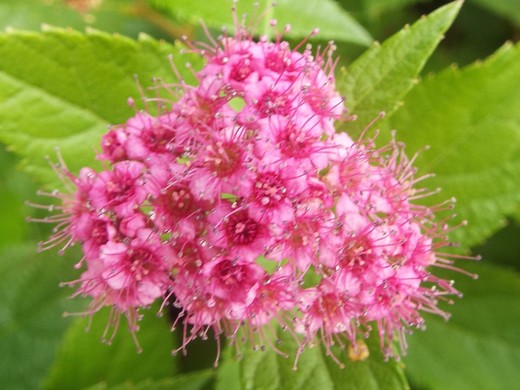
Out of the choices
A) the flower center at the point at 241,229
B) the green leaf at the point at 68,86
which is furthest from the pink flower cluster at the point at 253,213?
the green leaf at the point at 68,86

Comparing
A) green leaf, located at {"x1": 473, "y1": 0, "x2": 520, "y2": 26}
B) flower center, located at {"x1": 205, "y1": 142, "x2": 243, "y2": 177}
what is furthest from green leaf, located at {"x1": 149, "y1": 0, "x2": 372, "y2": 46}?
green leaf, located at {"x1": 473, "y1": 0, "x2": 520, "y2": 26}

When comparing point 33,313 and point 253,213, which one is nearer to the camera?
point 253,213

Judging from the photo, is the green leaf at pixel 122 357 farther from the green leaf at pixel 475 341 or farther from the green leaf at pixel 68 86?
the green leaf at pixel 475 341

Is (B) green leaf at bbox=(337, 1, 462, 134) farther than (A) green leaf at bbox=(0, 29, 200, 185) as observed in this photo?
No

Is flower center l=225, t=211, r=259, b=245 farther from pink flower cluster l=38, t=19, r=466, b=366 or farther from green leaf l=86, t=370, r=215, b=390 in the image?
green leaf l=86, t=370, r=215, b=390

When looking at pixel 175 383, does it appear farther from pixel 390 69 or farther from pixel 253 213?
pixel 390 69

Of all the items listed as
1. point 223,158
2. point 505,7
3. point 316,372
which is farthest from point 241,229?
point 505,7
